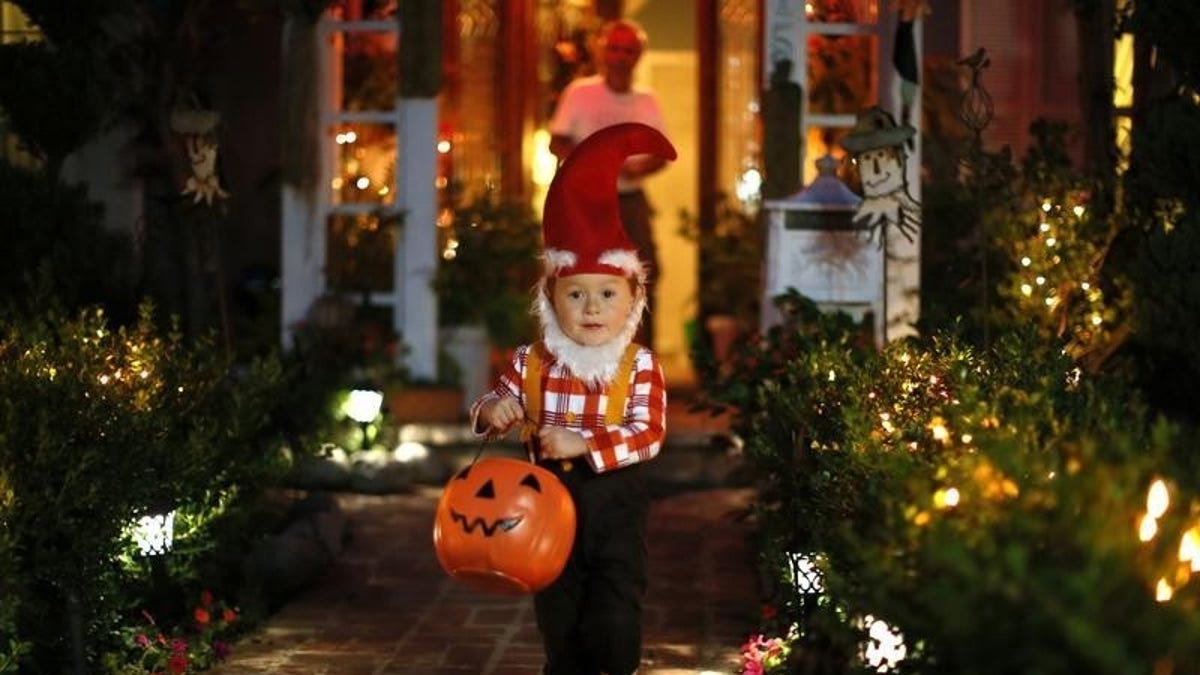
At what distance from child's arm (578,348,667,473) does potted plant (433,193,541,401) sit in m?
5.48

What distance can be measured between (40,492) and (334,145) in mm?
5450

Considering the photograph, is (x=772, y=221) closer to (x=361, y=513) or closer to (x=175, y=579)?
(x=361, y=513)

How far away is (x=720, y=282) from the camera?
1306 centimetres

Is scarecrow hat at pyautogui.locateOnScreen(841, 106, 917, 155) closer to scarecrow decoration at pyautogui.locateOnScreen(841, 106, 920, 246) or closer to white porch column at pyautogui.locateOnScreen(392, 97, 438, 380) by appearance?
scarecrow decoration at pyautogui.locateOnScreen(841, 106, 920, 246)

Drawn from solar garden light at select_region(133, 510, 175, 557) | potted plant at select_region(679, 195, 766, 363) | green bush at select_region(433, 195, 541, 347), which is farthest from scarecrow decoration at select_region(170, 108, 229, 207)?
potted plant at select_region(679, 195, 766, 363)

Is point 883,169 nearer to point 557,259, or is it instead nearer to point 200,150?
point 557,259

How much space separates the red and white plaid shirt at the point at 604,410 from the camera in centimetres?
577

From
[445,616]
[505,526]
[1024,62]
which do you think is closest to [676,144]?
[1024,62]

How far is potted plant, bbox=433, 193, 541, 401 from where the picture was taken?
37.9 feet

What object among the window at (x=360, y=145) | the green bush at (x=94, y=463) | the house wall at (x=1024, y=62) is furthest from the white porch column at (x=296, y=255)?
the house wall at (x=1024, y=62)

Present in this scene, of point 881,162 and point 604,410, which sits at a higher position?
point 881,162

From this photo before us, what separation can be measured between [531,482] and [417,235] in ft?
19.1

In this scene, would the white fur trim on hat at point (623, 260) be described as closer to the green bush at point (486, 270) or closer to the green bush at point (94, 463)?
the green bush at point (94, 463)

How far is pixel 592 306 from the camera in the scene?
231 inches
